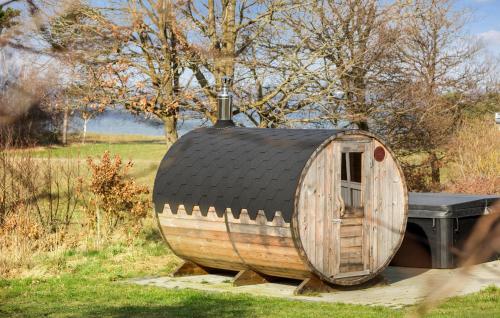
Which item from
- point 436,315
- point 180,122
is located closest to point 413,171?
point 180,122

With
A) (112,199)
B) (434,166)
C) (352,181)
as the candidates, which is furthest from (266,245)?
(434,166)

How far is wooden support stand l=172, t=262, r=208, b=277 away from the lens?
12.9 metres

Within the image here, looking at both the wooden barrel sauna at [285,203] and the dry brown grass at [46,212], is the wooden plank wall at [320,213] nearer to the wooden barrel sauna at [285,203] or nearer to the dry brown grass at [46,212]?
the wooden barrel sauna at [285,203]

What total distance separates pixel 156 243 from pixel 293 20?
700cm

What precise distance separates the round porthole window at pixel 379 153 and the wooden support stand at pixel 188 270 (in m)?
3.17

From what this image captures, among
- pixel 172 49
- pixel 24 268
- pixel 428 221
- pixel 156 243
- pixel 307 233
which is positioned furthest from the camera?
pixel 172 49

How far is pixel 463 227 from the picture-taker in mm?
14125

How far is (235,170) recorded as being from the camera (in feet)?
39.1

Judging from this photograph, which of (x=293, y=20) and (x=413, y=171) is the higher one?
(x=293, y=20)

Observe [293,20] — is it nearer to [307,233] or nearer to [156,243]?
[156,243]

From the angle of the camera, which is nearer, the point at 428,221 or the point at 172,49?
the point at 428,221

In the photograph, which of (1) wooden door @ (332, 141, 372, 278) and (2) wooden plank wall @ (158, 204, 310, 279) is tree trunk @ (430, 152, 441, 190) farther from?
(2) wooden plank wall @ (158, 204, 310, 279)

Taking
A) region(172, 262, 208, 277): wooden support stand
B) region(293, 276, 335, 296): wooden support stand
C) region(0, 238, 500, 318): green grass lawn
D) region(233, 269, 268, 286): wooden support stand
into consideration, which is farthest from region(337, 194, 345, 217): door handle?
region(172, 262, 208, 277): wooden support stand

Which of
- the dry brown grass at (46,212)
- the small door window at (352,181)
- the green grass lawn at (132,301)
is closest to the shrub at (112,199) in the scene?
the dry brown grass at (46,212)
